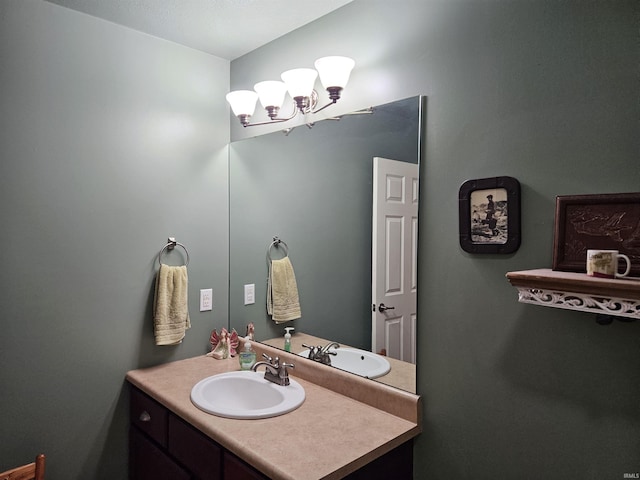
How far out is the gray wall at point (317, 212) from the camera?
1721mm

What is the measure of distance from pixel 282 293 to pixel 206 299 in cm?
47

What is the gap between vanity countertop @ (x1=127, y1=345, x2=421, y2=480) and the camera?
1.27m

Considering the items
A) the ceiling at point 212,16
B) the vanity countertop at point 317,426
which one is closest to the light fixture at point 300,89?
the ceiling at point 212,16

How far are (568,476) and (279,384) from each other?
1072 mm

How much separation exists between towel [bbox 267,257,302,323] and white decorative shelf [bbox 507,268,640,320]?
121 cm

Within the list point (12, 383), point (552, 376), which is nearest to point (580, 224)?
point (552, 376)

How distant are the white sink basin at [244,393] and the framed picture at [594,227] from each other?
108 cm

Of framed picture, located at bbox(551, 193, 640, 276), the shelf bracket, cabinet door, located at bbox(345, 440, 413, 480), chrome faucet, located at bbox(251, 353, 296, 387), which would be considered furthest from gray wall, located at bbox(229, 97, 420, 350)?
the shelf bracket

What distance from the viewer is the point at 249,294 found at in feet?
7.66

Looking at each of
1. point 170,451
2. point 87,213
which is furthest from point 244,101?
point 170,451

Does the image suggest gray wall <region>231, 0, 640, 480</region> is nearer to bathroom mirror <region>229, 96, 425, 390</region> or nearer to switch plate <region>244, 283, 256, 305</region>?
bathroom mirror <region>229, 96, 425, 390</region>

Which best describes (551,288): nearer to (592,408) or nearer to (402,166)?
(592,408)

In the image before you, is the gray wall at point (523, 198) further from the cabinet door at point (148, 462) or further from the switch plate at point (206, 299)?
the switch plate at point (206, 299)

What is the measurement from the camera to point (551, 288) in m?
1.05
